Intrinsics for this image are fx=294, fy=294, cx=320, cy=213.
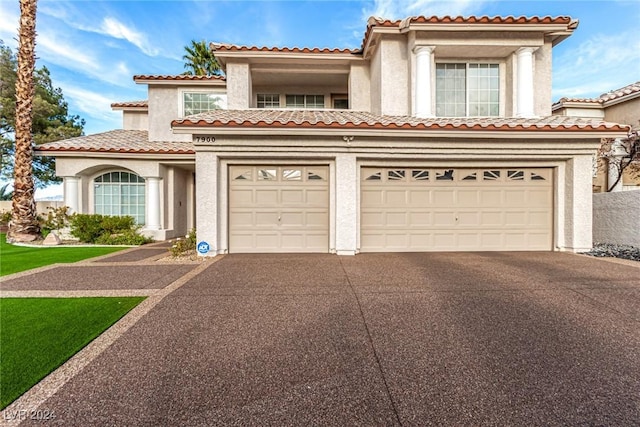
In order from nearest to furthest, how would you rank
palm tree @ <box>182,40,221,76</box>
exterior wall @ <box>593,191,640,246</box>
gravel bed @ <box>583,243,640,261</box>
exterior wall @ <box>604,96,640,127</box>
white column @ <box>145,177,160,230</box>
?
1. gravel bed @ <box>583,243,640,261</box>
2. exterior wall @ <box>593,191,640,246</box>
3. white column @ <box>145,177,160,230</box>
4. exterior wall @ <box>604,96,640,127</box>
5. palm tree @ <box>182,40,221,76</box>

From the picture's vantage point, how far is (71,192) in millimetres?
11531

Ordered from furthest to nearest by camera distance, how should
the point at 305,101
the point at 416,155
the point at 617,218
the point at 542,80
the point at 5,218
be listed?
1. the point at 5,218
2. the point at 305,101
3. the point at 542,80
4. the point at 617,218
5. the point at 416,155

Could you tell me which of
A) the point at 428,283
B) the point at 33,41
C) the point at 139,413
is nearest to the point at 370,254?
the point at 428,283

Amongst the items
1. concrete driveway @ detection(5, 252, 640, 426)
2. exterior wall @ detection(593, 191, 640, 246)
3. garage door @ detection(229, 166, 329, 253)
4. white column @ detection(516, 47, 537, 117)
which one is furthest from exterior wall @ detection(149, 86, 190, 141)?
exterior wall @ detection(593, 191, 640, 246)

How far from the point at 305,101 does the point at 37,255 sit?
10338 millimetres

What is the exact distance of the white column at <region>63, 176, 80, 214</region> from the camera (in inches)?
453

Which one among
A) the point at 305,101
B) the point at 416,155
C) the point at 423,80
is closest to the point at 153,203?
the point at 305,101

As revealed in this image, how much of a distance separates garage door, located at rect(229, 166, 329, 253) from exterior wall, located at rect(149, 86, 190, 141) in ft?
23.2

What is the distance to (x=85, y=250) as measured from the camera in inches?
370

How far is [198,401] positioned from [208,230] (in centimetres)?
594

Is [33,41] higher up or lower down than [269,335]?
higher up

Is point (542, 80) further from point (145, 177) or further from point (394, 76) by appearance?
point (145, 177)

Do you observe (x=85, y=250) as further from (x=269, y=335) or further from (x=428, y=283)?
(x=428, y=283)

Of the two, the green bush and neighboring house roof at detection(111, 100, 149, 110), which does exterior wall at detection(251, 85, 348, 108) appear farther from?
the green bush
